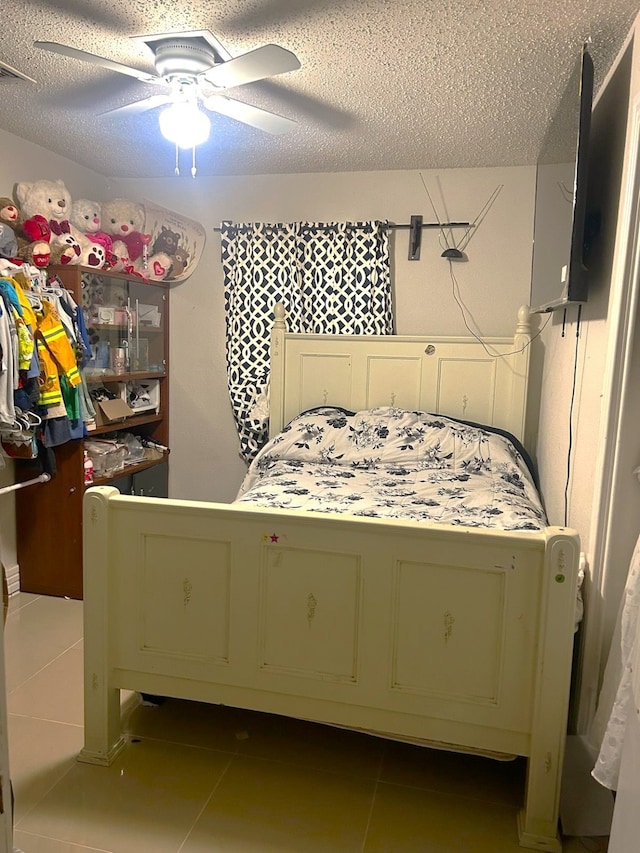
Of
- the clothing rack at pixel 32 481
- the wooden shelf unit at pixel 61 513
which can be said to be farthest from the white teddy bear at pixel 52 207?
the clothing rack at pixel 32 481

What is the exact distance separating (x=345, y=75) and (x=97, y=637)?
2.10 meters

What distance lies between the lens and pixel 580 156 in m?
1.98

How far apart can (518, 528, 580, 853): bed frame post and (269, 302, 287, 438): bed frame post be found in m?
2.31

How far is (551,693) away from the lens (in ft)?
5.30

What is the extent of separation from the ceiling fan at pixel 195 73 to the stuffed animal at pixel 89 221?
1082 millimetres

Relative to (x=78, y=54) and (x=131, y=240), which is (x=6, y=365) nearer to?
(x=78, y=54)

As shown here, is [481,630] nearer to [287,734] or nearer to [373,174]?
[287,734]

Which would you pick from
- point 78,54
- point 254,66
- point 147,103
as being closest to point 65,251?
point 147,103

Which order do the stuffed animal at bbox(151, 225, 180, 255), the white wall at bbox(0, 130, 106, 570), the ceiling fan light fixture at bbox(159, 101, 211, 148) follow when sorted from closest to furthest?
1. the ceiling fan light fixture at bbox(159, 101, 211, 148)
2. the white wall at bbox(0, 130, 106, 570)
3. the stuffed animal at bbox(151, 225, 180, 255)

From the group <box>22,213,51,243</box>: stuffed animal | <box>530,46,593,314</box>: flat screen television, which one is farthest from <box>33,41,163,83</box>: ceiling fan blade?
<box>530,46,593,314</box>: flat screen television

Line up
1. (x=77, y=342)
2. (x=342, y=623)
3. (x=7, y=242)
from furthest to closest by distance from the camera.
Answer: (x=77, y=342) → (x=7, y=242) → (x=342, y=623)

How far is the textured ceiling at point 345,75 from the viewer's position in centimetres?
191

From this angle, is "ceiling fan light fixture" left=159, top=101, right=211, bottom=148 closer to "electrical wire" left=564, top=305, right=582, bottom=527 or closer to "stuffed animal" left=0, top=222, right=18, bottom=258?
"stuffed animal" left=0, top=222, right=18, bottom=258

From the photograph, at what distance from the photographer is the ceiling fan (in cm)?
189
